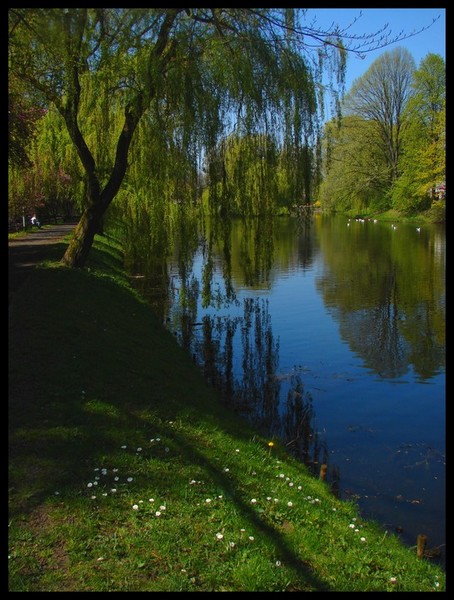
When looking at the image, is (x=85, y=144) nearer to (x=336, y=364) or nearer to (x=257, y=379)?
(x=257, y=379)

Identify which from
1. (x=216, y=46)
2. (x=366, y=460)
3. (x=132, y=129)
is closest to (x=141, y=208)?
(x=132, y=129)

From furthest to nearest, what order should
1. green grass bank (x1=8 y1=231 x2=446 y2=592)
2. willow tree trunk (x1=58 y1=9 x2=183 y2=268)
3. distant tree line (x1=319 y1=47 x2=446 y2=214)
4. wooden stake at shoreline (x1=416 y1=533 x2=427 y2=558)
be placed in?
distant tree line (x1=319 y1=47 x2=446 y2=214) → willow tree trunk (x1=58 y1=9 x2=183 y2=268) → wooden stake at shoreline (x1=416 y1=533 x2=427 y2=558) → green grass bank (x1=8 y1=231 x2=446 y2=592)

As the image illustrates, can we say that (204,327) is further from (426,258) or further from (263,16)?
(426,258)

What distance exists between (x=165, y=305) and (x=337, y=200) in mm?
37756

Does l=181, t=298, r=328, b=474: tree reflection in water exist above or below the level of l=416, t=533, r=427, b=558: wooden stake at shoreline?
above

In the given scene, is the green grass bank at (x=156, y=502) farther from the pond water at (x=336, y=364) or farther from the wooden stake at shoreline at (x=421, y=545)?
the pond water at (x=336, y=364)

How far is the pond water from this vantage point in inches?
258

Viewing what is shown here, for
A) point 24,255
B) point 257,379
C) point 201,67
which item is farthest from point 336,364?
point 24,255

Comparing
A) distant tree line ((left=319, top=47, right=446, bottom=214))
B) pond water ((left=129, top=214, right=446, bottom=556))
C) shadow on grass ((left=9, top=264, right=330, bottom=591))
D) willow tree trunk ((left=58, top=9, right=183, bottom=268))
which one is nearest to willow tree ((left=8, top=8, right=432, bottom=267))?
willow tree trunk ((left=58, top=9, right=183, bottom=268))

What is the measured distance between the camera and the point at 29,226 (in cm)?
2714

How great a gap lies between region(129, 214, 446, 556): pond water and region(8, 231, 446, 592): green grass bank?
1051mm

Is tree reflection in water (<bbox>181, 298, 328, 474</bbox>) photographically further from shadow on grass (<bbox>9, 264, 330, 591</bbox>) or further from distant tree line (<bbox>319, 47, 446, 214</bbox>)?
distant tree line (<bbox>319, 47, 446, 214</bbox>)

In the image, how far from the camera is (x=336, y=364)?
35.6 ft

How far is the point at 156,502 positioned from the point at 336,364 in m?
7.14
